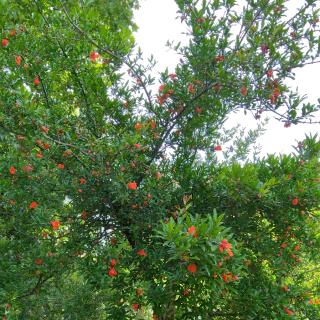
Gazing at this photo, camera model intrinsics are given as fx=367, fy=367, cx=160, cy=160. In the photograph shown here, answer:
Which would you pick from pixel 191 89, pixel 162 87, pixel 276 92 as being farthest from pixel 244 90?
pixel 162 87

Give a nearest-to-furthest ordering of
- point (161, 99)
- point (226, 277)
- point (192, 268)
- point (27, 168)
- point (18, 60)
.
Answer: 1. point (192, 268)
2. point (226, 277)
3. point (27, 168)
4. point (18, 60)
5. point (161, 99)

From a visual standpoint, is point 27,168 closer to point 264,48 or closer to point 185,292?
point 185,292

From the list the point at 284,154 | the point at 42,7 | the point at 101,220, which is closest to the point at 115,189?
the point at 101,220

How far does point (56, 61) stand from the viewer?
3.56m

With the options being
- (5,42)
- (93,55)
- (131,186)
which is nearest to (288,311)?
(131,186)

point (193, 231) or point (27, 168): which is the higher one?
point (27, 168)

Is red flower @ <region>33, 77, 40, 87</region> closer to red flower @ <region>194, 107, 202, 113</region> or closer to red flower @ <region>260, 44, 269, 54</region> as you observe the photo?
red flower @ <region>194, 107, 202, 113</region>

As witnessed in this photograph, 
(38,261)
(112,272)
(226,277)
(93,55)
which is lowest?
(226,277)

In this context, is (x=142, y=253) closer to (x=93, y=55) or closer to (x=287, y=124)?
(x=287, y=124)

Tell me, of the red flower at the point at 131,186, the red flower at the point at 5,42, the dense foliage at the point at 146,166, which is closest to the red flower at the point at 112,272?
the dense foliage at the point at 146,166

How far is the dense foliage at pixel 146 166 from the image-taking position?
9.80 ft

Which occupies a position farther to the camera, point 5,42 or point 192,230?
point 5,42

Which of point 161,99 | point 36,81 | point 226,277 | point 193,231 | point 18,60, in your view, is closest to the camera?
point 193,231

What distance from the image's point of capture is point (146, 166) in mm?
3264
